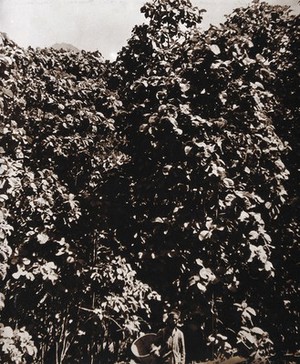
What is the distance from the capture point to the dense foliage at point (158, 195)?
5.27 metres

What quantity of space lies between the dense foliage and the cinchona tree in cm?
3

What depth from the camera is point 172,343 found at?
5.48 meters

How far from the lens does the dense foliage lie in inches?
207

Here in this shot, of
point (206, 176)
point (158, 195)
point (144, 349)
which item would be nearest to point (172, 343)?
point (144, 349)

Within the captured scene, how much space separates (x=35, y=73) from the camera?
8469 millimetres

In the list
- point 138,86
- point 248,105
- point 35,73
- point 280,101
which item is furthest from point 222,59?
point 35,73

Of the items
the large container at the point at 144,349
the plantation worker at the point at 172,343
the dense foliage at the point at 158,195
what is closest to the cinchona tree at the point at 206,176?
the dense foliage at the point at 158,195

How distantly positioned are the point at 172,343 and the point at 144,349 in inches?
43.3

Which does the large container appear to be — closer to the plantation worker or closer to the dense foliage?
the dense foliage

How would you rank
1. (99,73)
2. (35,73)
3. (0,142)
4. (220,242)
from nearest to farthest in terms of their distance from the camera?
(220,242)
(0,142)
(35,73)
(99,73)

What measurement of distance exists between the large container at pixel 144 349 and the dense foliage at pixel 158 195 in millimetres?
272

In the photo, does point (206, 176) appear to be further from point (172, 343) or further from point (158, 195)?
point (172, 343)

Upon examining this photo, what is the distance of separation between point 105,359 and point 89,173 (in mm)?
3985

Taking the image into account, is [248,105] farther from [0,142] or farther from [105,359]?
[105,359]
